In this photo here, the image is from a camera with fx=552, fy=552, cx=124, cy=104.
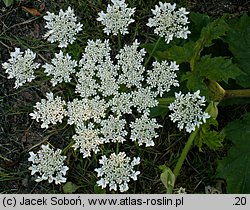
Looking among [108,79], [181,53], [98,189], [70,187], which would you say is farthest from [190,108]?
[70,187]

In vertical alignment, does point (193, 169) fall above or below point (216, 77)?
below

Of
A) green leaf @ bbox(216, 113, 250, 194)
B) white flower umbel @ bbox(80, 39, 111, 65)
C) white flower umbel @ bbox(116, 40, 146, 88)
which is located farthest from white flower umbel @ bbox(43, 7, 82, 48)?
green leaf @ bbox(216, 113, 250, 194)

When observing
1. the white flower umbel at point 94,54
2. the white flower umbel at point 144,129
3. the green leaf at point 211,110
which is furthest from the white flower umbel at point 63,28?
the green leaf at point 211,110

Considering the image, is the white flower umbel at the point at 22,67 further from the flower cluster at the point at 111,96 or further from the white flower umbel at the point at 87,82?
the white flower umbel at the point at 87,82

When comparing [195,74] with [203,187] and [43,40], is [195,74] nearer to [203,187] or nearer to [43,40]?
[203,187]

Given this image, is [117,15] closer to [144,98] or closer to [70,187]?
[144,98]

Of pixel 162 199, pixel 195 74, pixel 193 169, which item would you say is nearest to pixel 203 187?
pixel 193 169

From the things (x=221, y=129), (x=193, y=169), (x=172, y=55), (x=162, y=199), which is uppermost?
(x=172, y=55)
